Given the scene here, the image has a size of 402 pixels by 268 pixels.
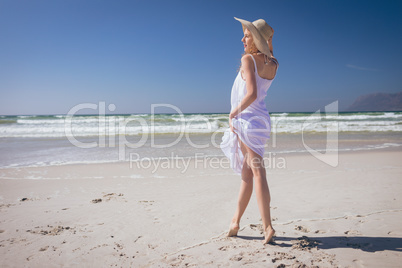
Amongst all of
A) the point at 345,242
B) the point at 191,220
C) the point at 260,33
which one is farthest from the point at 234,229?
the point at 260,33

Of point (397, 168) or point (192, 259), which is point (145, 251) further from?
point (397, 168)

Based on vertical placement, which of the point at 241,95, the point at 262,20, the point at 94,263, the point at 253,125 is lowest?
the point at 94,263

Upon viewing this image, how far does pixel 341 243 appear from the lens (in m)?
2.06

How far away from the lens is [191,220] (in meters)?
2.76

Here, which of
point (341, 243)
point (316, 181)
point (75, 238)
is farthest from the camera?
point (316, 181)

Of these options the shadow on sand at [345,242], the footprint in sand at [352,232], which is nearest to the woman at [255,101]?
the shadow on sand at [345,242]

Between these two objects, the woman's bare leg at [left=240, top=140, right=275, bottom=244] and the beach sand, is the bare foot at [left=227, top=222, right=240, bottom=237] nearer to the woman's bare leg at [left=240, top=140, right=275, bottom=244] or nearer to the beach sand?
the beach sand

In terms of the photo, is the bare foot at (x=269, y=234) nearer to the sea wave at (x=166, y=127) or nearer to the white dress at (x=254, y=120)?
the white dress at (x=254, y=120)

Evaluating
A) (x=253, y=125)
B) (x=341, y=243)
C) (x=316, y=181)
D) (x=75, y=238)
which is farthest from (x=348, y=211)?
(x=75, y=238)

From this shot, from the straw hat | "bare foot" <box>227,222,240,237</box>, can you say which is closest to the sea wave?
"bare foot" <box>227,222,240,237</box>

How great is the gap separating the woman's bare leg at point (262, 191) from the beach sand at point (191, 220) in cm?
17

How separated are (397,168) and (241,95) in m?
5.05

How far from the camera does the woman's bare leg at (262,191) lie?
201 cm

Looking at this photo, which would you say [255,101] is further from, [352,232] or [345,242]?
[352,232]
